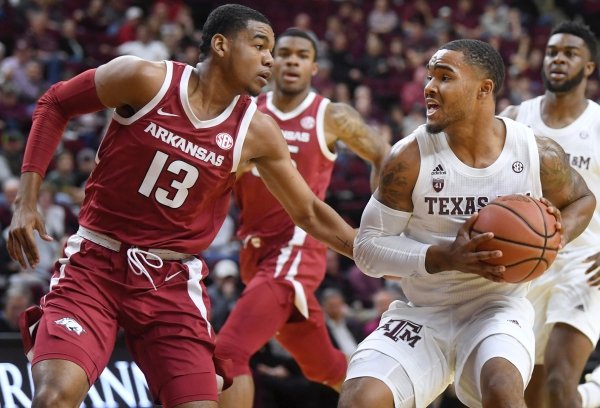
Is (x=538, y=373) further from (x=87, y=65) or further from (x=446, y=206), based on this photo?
(x=87, y=65)

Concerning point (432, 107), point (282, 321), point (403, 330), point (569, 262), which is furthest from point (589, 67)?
point (403, 330)

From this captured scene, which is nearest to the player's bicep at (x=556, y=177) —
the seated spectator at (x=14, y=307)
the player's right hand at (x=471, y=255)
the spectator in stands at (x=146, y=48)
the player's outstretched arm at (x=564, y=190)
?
the player's outstretched arm at (x=564, y=190)

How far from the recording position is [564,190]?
15.5 ft

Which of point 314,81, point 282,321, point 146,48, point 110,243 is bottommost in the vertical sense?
point 282,321

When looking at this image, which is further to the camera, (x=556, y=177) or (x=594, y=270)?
(x=594, y=270)

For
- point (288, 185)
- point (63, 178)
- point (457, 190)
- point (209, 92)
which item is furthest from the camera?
point (63, 178)

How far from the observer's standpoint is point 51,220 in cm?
1006

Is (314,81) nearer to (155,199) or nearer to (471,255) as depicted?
(155,199)

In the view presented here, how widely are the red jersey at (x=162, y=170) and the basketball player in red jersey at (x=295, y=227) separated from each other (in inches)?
68.3

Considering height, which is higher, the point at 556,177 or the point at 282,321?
the point at 556,177

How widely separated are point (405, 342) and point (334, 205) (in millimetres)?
7261

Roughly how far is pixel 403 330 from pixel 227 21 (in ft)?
5.55

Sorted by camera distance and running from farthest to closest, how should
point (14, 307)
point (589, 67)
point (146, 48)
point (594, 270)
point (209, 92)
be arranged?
point (146, 48) < point (14, 307) < point (589, 67) < point (594, 270) < point (209, 92)

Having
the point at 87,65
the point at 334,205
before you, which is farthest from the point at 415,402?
the point at 87,65
